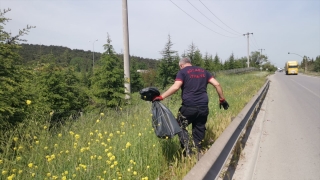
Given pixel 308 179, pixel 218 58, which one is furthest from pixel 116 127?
pixel 218 58

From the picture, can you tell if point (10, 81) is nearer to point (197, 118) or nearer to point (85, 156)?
point (85, 156)

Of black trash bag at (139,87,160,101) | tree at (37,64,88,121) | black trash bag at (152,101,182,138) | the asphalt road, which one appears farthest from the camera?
tree at (37,64,88,121)

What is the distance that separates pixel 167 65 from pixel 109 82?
12.2 m

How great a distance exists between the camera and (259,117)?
9.08 meters

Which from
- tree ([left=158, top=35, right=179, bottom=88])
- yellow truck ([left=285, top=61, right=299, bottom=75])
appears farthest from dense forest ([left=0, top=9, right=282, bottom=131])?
yellow truck ([left=285, top=61, right=299, bottom=75])

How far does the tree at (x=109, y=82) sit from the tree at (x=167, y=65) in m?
A: 11.3

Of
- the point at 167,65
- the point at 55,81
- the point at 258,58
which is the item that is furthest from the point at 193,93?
the point at 258,58

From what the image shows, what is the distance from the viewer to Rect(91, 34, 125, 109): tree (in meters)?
14.4

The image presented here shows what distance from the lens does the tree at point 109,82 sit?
14359 mm

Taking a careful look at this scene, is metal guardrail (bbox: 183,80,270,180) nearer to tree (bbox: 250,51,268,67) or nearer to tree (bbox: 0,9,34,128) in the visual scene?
tree (bbox: 0,9,34,128)

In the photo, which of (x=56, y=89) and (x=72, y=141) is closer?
(x=72, y=141)

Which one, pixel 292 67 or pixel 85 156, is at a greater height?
pixel 292 67

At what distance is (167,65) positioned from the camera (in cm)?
2600

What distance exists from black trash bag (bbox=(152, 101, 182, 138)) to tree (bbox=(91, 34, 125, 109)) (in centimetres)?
1075
